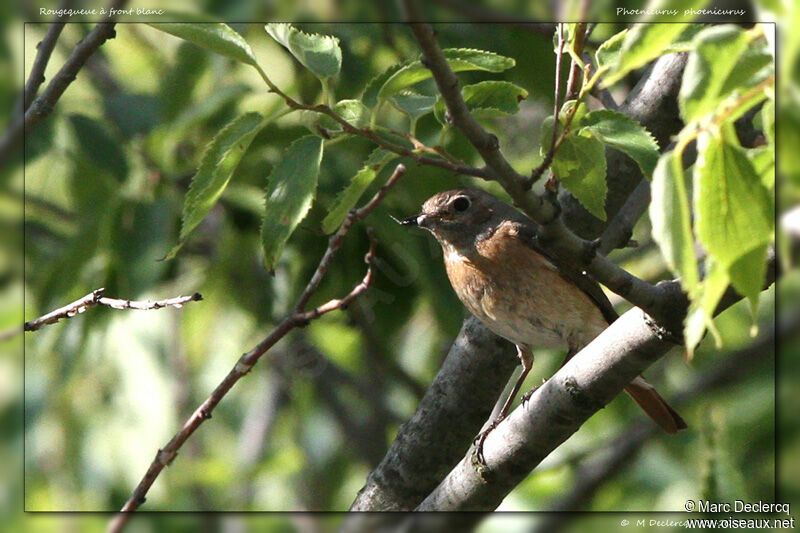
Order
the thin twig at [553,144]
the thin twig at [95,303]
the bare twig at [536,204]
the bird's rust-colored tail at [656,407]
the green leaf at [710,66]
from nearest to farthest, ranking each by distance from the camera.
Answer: the green leaf at [710,66] < the bare twig at [536,204] < the thin twig at [553,144] < the thin twig at [95,303] < the bird's rust-colored tail at [656,407]

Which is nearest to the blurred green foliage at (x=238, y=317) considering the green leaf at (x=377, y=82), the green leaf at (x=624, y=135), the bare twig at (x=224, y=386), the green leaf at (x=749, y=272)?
the bare twig at (x=224, y=386)

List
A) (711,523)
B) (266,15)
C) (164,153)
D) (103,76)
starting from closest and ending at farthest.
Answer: (711,523), (164,153), (266,15), (103,76)

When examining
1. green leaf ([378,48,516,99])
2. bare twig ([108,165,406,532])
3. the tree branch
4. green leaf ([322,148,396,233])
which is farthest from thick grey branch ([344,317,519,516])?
green leaf ([378,48,516,99])

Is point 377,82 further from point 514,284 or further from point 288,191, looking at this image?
point 514,284

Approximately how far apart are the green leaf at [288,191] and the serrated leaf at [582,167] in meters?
0.52

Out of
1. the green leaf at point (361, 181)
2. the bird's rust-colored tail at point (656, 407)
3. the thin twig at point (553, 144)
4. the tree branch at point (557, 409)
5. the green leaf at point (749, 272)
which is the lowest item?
the bird's rust-colored tail at point (656, 407)

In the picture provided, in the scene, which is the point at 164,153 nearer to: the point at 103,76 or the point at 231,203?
the point at 231,203

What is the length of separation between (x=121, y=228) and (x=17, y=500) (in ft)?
4.05

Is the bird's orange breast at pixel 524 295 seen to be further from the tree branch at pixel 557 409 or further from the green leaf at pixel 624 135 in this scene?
the green leaf at pixel 624 135

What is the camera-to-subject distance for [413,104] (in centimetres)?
220

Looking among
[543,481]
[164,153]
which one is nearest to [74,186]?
[164,153]

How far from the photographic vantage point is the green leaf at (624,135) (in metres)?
1.93

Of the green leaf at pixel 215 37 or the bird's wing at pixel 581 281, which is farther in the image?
the bird's wing at pixel 581 281

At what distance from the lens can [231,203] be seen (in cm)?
440
